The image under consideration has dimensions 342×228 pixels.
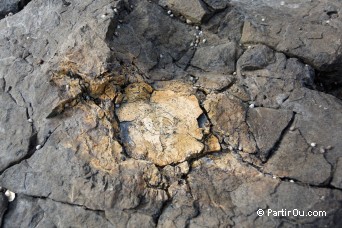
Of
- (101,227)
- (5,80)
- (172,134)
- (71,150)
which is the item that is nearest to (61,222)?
(101,227)

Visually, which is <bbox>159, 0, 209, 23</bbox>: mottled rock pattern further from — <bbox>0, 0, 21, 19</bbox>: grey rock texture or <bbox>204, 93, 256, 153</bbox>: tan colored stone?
<bbox>0, 0, 21, 19</bbox>: grey rock texture

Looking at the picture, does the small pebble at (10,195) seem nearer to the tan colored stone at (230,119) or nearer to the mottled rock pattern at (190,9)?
the tan colored stone at (230,119)

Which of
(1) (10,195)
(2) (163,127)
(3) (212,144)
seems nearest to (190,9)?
(2) (163,127)

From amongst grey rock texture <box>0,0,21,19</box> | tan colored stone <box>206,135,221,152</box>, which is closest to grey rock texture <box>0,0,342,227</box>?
tan colored stone <box>206,135,221,152</box>

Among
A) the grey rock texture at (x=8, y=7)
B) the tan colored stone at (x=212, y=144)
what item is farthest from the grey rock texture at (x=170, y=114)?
the grey rock texture at (x=8, y=7)

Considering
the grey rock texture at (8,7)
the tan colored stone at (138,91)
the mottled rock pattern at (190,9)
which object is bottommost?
the tan colored stone at (138,91)
